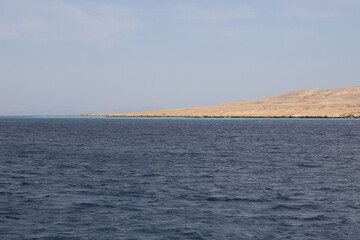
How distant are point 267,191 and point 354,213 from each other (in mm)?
6807

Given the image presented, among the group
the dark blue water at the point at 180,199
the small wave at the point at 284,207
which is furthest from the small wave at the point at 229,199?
the small wave at the point at 284,207

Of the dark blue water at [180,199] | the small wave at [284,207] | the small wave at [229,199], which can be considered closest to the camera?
the dark blue water at [180,199]

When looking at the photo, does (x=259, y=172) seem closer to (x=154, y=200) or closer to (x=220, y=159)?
(x=220, y=159)

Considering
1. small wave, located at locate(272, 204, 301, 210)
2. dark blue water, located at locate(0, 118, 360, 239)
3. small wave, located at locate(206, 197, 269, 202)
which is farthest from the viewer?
small wave, located at locate(206, 197, 269, 202)

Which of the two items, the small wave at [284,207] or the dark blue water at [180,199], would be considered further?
the small wave at [284,207]

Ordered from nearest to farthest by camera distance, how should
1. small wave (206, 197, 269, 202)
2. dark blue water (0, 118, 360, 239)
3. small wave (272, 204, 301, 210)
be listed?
dark blue water (0, 118, 360, 239) → small wave (272, 204, 301, 210) → small wave (206, 197, 269, 202)

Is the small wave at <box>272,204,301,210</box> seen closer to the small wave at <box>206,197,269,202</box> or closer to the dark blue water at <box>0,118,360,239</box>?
the dark blue water at <box>0,118,360,239</box>

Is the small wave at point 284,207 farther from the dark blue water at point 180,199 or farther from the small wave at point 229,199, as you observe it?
the small wave at point 229,199

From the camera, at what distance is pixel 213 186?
30.6 meters

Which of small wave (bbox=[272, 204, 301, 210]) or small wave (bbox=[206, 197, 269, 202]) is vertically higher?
small wave (bbox=[206, 197, 269, 202])

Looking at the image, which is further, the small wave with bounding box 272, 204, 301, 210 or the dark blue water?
the small wave with bounding box 272, 204, 301, 210

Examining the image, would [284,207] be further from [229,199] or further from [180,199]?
[180,199]

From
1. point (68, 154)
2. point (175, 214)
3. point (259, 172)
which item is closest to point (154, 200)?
point (175, 214)

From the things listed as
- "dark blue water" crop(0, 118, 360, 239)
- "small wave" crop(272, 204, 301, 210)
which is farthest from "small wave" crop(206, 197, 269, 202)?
"small wave" crop(272, 204, 301, 210)
